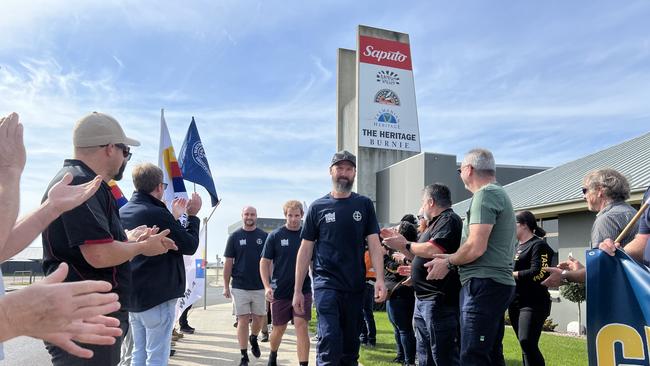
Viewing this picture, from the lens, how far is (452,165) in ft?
71.6

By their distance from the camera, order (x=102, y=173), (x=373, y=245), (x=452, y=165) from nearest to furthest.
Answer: (x=102, y=173) < (x=373, y=245) < (x=452, y=165)

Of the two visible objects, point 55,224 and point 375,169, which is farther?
point 375,169

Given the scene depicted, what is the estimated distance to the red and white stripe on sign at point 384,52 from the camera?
92.3ft

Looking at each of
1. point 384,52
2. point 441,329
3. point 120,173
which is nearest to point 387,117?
point 384,52

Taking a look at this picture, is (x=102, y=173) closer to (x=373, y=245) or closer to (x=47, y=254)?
(x=47, y=254)

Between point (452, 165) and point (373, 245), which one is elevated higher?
point (452, 165)

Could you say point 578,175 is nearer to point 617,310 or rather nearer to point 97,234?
point 617,310

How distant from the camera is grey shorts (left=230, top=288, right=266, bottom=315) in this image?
774cm

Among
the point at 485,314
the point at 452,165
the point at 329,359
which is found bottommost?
the point at 329,359

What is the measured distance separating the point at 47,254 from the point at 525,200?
12707mm

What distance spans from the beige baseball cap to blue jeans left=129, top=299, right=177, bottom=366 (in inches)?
64.7

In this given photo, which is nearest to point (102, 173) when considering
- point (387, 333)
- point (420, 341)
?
point (420, 341)

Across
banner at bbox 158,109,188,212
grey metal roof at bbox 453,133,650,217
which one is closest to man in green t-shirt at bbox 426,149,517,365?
banner at bbox 158,109,188,212

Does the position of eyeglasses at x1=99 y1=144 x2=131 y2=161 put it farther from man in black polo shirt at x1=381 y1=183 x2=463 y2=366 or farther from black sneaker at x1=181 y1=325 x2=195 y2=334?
black sneaker at x1=181 y1=325 x2=195 y2=334
